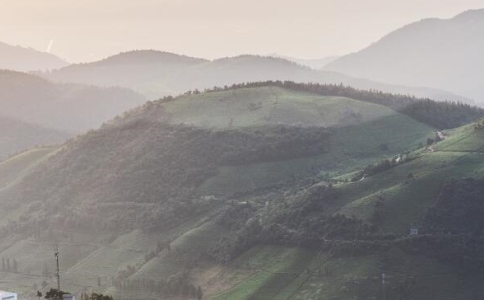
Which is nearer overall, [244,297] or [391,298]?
[391,298]

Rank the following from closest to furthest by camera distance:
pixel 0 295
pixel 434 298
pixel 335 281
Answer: pixel 0 295
pixel 434 298
pixel 335 281

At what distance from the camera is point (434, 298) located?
589 ft

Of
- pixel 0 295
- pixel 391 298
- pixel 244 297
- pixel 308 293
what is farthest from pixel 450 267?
pixel 0 295

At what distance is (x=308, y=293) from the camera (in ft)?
621

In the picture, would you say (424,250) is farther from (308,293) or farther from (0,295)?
(0,295)

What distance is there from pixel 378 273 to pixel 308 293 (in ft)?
56.5

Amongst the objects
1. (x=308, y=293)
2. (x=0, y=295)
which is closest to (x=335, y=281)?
(x=308, y=293)

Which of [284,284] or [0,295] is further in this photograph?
[284,284]

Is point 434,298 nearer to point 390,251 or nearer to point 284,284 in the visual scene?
point 390,251

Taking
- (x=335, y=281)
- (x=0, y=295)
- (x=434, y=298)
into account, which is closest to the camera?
(x=0, y=295)

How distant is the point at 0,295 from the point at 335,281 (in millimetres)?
81352

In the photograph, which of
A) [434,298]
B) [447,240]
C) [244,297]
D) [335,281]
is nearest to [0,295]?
[244,297]

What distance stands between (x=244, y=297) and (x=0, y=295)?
68043 millimetres

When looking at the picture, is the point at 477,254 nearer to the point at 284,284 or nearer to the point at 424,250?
the point at 424,250
